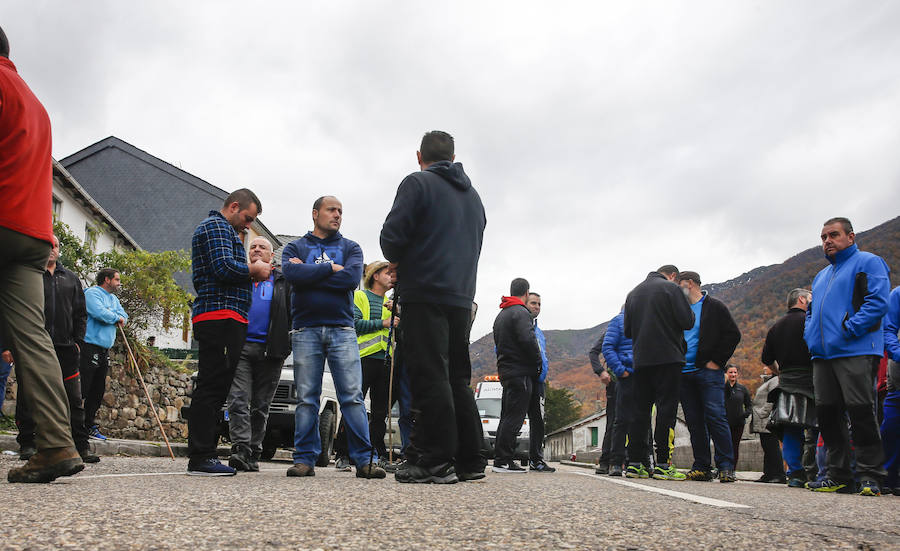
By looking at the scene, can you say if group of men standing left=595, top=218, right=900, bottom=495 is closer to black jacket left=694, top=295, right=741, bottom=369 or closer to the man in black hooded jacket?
black jacket left=694, top=295, right=741, bottom=369

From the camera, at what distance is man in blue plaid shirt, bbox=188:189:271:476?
5227 mm

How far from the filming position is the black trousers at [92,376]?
806 cm

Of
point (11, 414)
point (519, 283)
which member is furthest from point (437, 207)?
point (11, 414)

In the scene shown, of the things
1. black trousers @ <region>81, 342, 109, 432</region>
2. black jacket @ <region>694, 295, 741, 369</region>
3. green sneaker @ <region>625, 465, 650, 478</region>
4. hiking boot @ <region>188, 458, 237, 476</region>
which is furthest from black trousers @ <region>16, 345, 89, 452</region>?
black jacket @ <region>694, 295, 741, 369</region>

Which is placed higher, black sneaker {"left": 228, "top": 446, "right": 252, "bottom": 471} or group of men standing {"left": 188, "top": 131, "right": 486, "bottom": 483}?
group of men standing {"left": 188, "top": 131, "right": 486, "bottom": 483}

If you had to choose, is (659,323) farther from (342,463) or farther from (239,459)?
(239,459)

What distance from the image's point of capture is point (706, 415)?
8.17 m

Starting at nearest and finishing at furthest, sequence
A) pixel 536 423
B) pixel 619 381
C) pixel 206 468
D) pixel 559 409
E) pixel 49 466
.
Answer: pixel 49 466 < pixel 206 468 < pixel 619 381 < pixel 536 423 < pixel 559 409

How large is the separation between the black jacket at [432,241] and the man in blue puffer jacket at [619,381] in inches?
147

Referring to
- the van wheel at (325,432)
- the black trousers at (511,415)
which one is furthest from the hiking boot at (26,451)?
the black trousers at (511,415)

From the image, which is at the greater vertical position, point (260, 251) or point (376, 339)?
point (260, 251)

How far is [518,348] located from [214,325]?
158 inches

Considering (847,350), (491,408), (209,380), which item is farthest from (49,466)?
(491,408)

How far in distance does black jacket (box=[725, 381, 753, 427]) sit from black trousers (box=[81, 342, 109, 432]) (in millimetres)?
8708
